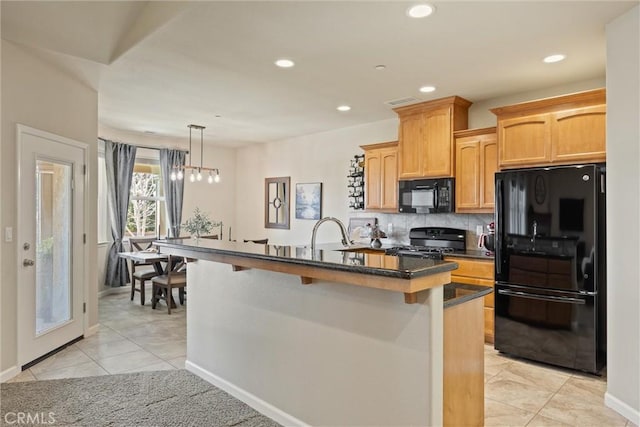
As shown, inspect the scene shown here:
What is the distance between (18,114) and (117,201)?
320cm

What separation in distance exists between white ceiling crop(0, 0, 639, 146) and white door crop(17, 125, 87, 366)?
0.81 meters

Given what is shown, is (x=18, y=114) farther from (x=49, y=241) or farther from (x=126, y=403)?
(x=126, y=403)

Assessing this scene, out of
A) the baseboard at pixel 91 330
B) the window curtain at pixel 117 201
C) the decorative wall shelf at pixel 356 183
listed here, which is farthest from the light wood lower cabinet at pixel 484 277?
the window curtain at pixel 117 201

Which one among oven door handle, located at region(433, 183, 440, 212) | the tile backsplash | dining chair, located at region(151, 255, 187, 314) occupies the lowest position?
dining chair, located at region(151, 255, 187, 314)

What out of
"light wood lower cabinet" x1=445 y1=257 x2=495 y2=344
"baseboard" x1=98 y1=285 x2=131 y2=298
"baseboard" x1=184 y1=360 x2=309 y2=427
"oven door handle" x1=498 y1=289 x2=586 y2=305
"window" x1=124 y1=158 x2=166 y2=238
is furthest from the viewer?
"window" x1=124 y1=158 x2=166 y2=238

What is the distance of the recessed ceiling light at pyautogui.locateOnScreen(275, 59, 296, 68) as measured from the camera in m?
3.39

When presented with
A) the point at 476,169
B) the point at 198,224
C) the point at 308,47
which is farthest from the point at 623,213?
the point at 198,224

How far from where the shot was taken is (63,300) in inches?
155

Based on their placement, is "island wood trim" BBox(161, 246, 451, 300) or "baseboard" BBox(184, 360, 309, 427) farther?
"baseboard" BBox(184, 360, 309, 427)

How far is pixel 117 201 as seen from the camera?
20.8ft

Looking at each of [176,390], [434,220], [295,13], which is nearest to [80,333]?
[176,390]

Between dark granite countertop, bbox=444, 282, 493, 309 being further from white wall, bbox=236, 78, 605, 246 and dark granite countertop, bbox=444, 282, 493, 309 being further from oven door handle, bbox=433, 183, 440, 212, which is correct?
white wall, bbox=236, 78, 605, 246

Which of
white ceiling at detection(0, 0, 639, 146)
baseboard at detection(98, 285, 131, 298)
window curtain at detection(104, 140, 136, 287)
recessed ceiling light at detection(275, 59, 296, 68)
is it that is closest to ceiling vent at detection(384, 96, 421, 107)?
white ceiling at detection(0, 0, 639, 146)

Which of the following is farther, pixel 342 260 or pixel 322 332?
pixel 322 332
